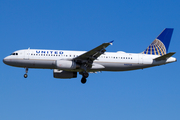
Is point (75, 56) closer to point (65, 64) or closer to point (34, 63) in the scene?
point (65, 64)

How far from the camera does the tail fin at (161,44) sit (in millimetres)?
43213

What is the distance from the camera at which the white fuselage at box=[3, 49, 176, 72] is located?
38.9 meters

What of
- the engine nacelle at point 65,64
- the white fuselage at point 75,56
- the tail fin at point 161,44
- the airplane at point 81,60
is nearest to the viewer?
the engine nacelle at point 65,64

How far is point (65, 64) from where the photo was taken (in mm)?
38125

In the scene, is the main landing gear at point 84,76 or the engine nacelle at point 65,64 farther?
the main landing gear at point 84,76

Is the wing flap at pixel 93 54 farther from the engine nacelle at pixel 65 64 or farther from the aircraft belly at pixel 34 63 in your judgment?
the aircraft belly at pixel 34 63

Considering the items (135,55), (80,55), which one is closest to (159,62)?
(135,55)

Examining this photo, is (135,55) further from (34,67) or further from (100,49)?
(34,67)

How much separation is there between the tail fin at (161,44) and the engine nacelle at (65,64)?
10502 mm

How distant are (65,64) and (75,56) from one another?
2.30m

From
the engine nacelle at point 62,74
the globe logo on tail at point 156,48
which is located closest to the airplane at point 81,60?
the engine nacelle at point 62,74

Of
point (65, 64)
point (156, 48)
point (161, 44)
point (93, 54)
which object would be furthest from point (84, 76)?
point (161, 44)

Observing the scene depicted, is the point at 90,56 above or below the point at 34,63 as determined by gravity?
above

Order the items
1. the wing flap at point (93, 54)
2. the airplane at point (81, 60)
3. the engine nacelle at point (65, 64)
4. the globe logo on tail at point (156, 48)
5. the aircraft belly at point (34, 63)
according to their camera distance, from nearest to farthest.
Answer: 1. the wing flap at point (93, 54)
2. the engine nacelle at point (65, 64)
3. the airplane at point (81, 60)
4. the aircraft belly at point (34, 63)
5. the globe logo on tail at point (156, 48)
